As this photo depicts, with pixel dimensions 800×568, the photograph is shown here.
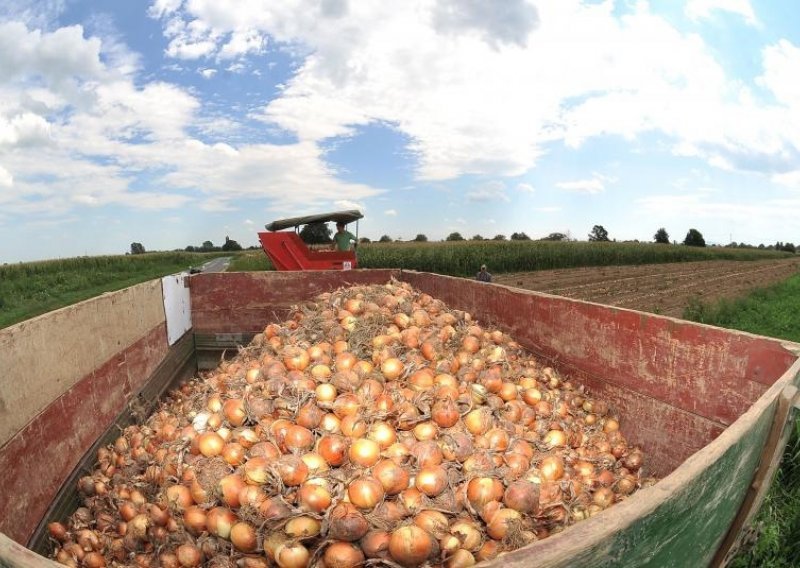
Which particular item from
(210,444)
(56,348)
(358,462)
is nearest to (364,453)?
(358,462)

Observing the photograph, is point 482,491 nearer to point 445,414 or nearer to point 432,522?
point 432,522

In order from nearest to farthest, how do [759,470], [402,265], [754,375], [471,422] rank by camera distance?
[759,470] → [471,422] → [754,375] → [402,265]

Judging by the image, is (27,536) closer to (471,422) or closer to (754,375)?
(471,422)

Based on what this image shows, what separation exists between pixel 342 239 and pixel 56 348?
6.14 metres

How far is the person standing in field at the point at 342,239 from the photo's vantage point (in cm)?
880

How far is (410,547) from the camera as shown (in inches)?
63.4

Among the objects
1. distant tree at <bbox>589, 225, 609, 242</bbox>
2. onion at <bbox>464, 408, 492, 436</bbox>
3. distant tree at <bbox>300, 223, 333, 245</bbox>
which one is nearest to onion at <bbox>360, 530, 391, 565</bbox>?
onion at <bbox>464, 408, 492, 436</bbox>

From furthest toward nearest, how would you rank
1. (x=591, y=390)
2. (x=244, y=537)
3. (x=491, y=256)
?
(x=491, y=256)
(x=591, y=390)
(x=244, y=537)

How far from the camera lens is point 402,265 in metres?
25.6

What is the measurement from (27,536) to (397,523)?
6.20 ft

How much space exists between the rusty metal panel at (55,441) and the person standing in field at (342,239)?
5.09m

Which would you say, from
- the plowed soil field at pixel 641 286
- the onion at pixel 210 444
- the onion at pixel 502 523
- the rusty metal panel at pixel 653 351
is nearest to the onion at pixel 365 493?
the onion at pixel 502 523

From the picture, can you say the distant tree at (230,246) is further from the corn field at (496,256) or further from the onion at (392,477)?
the onion at (392,477)

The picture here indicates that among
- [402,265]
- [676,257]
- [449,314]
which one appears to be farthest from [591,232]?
[449,314]
